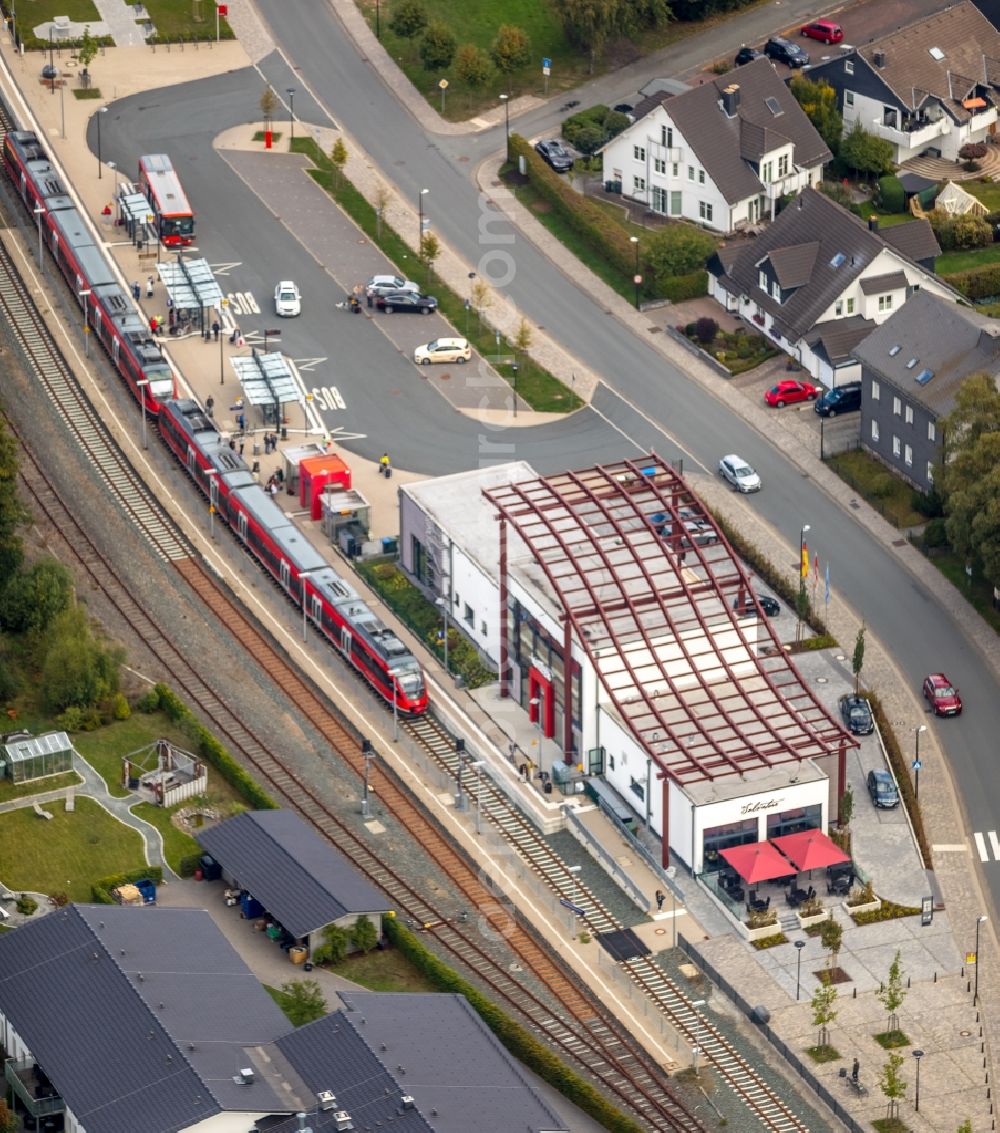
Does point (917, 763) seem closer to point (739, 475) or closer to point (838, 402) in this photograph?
point (739, 475)

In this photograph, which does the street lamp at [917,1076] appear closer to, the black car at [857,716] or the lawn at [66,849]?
the black car at [857,716]

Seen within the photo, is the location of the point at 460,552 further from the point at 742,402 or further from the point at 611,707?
the point at 742,402

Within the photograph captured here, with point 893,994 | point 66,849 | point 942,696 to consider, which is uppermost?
point 942,696

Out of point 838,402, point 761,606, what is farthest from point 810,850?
point 838,402

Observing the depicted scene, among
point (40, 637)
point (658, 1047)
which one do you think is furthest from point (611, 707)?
point (40, 637)

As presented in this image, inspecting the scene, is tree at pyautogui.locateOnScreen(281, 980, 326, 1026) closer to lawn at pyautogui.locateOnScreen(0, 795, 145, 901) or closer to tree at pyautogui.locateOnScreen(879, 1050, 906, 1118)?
lawn at pyautogui.locateOnScreen(0, 795, 145, 901)

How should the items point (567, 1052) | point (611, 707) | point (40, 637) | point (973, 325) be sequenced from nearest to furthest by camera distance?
point (567, 1052)
point (611, 707)
point (40, 637)
point (973, 325)

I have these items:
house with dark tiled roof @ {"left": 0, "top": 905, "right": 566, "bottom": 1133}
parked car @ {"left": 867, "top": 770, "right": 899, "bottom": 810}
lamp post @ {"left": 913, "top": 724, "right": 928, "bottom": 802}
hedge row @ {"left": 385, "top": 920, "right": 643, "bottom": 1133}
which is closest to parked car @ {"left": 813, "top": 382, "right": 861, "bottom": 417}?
lamp post @ {"left": 913, "top": 724, "right": 928, "bottom": 802}
